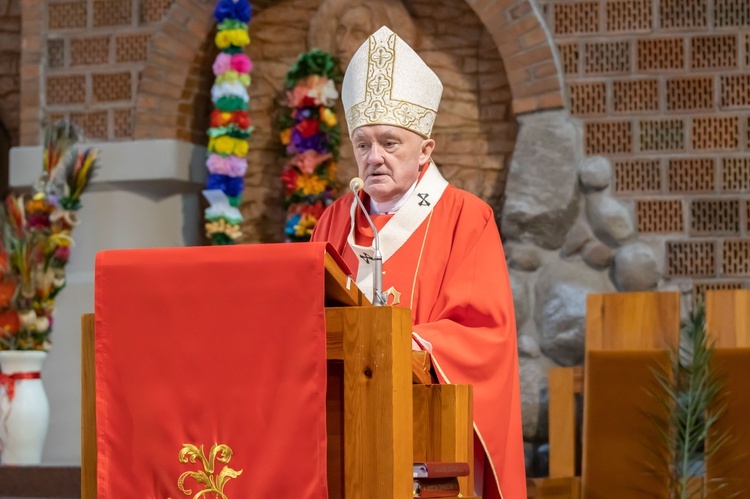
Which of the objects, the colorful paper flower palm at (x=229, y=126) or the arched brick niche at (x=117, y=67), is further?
the arched brick niche at (x=117, y=67)

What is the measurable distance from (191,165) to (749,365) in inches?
110

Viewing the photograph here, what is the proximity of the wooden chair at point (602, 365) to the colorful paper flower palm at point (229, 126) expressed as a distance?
5.54ft

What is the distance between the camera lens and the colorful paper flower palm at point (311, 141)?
5679 millimetres

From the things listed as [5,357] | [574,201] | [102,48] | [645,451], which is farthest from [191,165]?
[645,451]

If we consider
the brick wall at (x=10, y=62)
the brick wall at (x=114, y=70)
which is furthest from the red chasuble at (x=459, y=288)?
the brick wall at (x=10, y=62)

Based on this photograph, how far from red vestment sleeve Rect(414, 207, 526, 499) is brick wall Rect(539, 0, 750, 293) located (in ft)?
8.62

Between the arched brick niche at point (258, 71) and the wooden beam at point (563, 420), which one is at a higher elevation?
the arched brick niche at point (258, 71)

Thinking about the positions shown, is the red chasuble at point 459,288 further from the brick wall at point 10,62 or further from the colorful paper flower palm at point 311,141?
the brick wall at point 10,62

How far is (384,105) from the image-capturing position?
3.16 meters

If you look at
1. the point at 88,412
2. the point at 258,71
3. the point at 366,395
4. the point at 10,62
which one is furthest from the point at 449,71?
A: the point at 366,395

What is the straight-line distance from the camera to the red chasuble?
8.91ft

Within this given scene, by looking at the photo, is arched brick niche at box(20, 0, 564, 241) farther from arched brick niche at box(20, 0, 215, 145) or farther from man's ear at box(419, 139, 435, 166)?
man's ear at box(419, 139, 435, 166)

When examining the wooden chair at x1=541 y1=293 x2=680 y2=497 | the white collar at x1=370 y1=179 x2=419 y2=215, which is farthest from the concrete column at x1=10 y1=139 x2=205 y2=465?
the white collar at x1=370 y1=179 x2=419 y2=215

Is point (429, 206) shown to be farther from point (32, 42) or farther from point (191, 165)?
point (32, 42)
